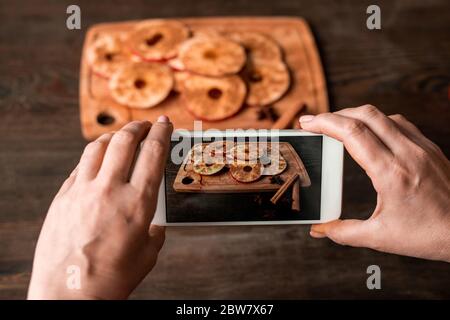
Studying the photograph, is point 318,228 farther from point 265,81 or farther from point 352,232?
point 265,81

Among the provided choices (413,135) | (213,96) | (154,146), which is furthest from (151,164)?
(213,96)

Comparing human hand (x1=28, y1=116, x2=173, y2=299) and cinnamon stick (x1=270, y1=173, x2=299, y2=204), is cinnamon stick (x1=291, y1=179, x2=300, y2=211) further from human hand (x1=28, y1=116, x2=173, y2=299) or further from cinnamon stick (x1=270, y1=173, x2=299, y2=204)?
human hand (x1=28, y1=116, x2=173, y2=299)

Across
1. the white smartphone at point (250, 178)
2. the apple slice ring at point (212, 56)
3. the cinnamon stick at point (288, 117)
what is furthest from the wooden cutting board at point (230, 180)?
the apple slice ring at point (212, 56)

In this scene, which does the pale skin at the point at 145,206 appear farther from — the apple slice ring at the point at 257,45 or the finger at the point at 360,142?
the apple slice ring at the point at 257,45

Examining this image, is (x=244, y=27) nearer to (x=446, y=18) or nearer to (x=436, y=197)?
(x=446, y=18)

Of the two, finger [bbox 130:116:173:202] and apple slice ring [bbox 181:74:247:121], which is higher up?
finger [bbox 130:116:173:202]

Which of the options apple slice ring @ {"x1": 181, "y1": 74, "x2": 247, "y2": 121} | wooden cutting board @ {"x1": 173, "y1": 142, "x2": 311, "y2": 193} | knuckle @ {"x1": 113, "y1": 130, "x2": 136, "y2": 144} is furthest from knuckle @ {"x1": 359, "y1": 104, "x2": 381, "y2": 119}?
apple slice ring @ {"x1": 181, "y1": 74, "x2": 247, "y2": 121}
